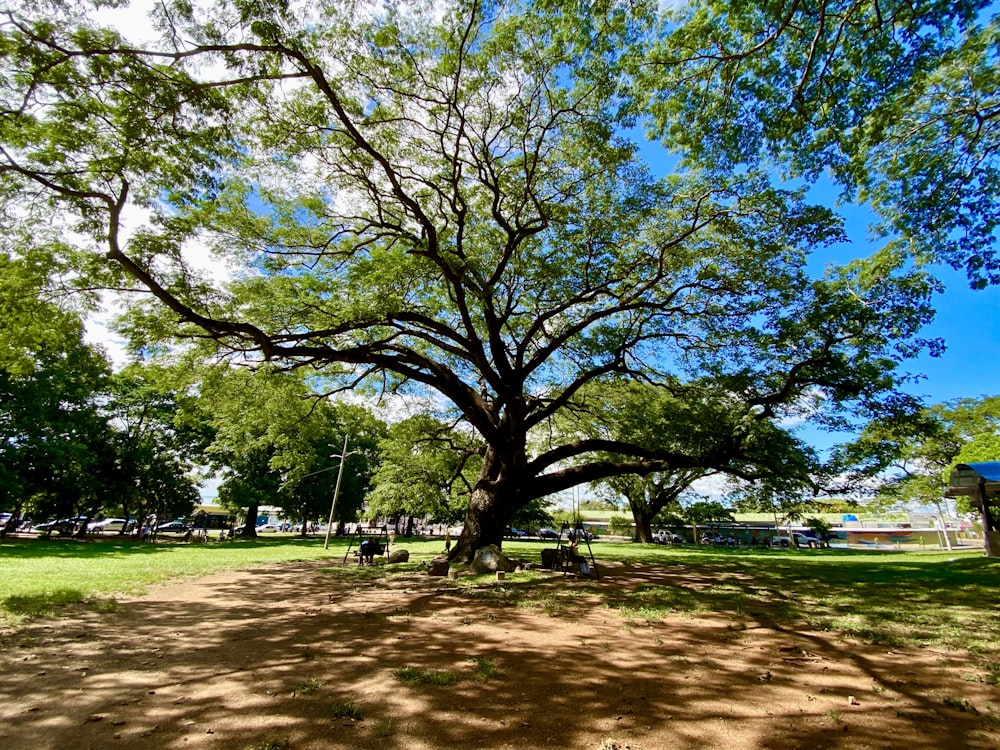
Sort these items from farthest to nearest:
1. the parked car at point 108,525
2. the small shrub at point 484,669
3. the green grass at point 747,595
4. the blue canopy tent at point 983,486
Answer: the parked car at point 108,525, the blue canopy tent at point 983,486, the green grass at point 747,595, the small shrub at point 484,669

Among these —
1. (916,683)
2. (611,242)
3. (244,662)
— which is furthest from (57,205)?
(916,683)

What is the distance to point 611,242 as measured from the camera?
38.4 ft

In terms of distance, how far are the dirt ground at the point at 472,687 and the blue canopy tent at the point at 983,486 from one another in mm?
13594

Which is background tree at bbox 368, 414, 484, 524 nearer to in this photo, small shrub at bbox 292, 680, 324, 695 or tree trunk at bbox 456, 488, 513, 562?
tree trunk at bbox 456, 488, 513, 562

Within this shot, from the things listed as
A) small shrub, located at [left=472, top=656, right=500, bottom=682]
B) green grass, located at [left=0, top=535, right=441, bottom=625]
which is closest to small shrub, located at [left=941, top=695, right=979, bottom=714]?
small shrub, located at [left=472, top=656, right=500, bottom=682]

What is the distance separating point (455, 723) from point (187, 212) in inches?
401

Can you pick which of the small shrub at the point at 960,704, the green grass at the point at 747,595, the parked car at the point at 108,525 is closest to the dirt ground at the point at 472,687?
the small shrub at the point at 960,704

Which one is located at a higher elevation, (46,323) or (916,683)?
(46,323)

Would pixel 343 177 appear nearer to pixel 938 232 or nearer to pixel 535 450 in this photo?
pixel 938 232

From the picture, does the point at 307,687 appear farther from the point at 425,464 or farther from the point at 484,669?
the point at 425,464

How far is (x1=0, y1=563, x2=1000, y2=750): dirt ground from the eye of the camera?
3.30 metres

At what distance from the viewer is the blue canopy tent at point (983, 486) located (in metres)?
14.3

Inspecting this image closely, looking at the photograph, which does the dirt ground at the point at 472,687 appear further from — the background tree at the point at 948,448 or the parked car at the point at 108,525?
the parked car at the point at 108,525

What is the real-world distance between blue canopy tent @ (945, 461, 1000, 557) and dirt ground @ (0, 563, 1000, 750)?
44.6ft
